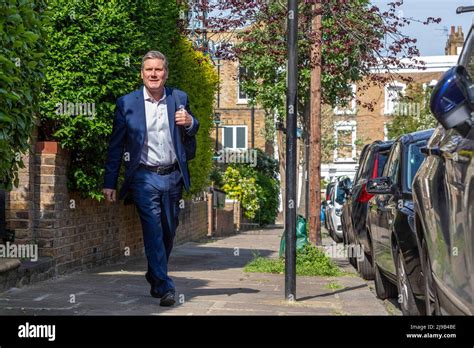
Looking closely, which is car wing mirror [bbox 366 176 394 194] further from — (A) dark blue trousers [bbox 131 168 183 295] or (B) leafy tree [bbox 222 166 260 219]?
(B) leafy tree [bbox 222 166 260 219]

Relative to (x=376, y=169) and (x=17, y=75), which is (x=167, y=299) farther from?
(x=376, y=169)

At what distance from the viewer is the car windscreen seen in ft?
27.9

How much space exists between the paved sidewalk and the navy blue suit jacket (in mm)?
1024

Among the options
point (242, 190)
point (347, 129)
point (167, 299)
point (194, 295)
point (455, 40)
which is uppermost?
point (455, 40)

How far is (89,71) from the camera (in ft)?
33.8

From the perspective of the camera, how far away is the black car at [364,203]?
12477 millimetres

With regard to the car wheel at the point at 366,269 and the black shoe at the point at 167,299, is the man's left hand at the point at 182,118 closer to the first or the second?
the black shoe at the point at 167,299

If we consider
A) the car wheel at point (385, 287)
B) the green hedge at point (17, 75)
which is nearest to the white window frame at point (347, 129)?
the car wheel at point (385, 287)

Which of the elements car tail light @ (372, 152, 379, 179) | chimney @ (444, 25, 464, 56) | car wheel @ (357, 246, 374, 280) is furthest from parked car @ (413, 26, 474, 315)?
chimney @ (444, 25, 464, 56)

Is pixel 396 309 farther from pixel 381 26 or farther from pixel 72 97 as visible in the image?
pixel 381 26

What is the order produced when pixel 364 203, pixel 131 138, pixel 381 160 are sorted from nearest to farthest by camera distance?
pixel 131 138 → pixel 364 203 → pixel 381 160

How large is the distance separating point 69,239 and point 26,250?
98 cm

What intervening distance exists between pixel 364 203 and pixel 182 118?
5957mm

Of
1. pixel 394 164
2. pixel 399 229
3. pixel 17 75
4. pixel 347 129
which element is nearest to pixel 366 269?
pixel 394 164
